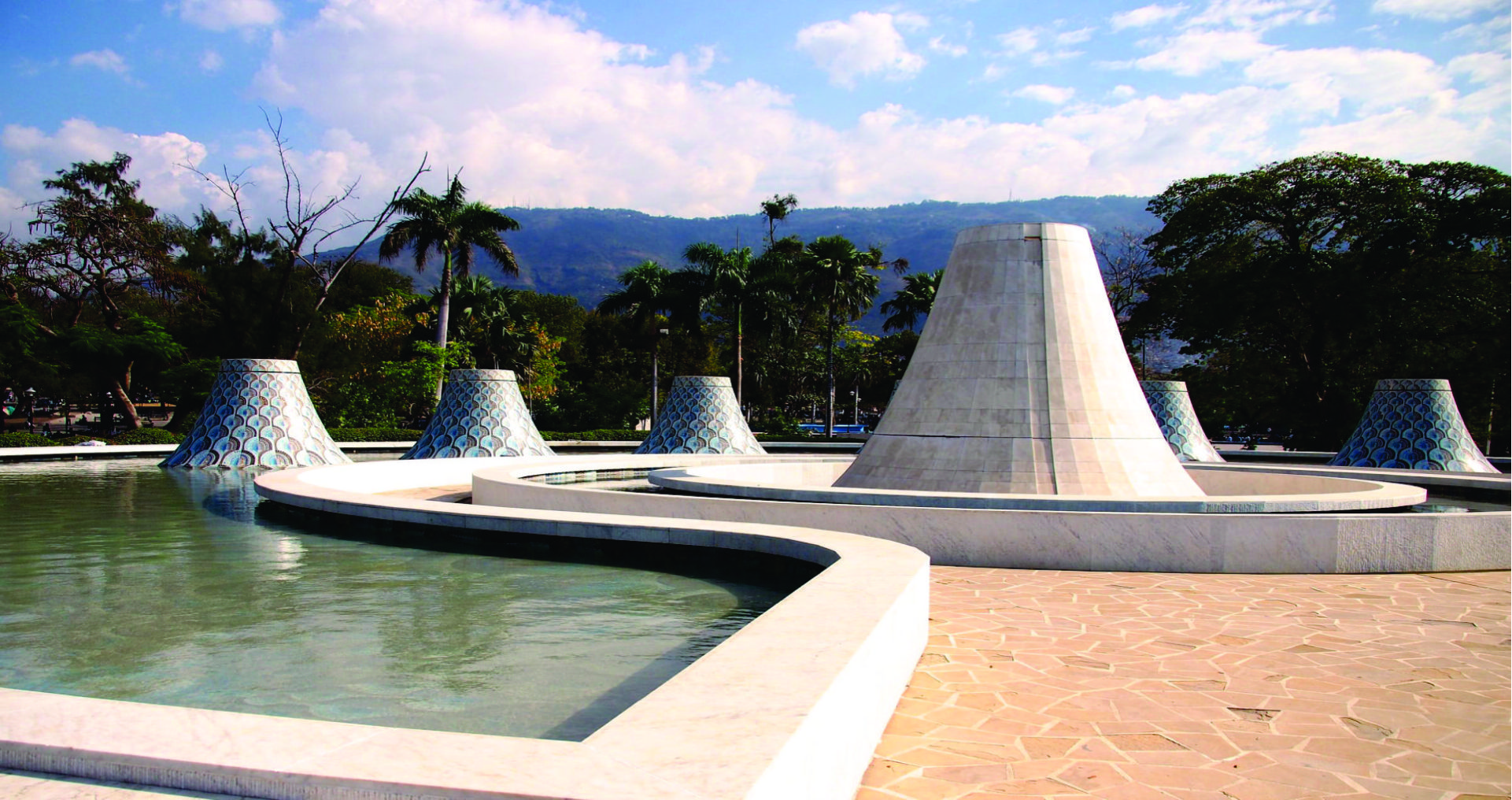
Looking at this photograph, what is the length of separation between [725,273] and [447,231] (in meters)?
9.93

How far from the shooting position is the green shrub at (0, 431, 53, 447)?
2333 cm

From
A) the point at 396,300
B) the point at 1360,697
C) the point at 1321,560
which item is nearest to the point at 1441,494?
the point at 1321,560

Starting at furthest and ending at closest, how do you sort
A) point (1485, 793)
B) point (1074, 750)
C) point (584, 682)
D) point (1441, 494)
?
point (1441, 494) < point (584, 682) < point (1074, 750) < point (1485, 793)

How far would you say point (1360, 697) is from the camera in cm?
467

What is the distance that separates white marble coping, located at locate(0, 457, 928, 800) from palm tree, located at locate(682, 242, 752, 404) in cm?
3291

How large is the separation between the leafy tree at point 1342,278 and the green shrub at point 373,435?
25.3 metres

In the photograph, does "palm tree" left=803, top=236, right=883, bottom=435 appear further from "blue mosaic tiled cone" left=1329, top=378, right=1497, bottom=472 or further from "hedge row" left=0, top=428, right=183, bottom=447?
"hedge row" left=0, top=428, right=183, bottom=447

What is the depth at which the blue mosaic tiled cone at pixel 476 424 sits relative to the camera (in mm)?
20172

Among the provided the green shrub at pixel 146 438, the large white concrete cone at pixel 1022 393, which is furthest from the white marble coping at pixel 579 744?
the green shrub at pixel 146 438

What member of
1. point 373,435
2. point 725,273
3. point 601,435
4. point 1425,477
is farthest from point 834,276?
point 1425,477

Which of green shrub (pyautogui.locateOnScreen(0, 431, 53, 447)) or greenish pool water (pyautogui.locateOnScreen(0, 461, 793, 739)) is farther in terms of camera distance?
green shrub (pyautogui.locateOnScreen(0, 431, 53, 447))

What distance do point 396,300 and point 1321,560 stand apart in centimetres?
3828

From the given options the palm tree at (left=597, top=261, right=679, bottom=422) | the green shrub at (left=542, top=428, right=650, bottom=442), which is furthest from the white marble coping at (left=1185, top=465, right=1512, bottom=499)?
the palm tree at (left=597, top=261, right=679, bottom=422)

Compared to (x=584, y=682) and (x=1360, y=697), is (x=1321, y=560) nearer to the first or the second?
(x=1360, y=697)
